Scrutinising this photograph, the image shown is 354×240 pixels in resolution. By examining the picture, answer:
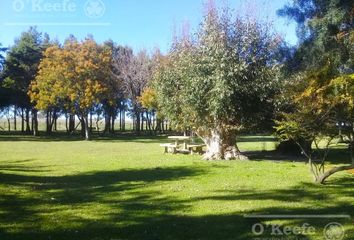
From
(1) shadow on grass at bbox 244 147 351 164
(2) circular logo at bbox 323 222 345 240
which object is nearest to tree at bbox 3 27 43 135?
(1) shadow on grass at bbox 244 147 351 164

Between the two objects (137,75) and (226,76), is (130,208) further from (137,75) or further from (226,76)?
(137,75)

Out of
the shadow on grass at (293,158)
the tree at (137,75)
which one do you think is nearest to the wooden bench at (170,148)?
the shadow on grass at (293,158)

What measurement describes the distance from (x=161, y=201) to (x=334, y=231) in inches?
156

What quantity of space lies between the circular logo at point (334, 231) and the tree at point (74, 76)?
35698 millimetres

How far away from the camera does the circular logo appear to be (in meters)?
6.51

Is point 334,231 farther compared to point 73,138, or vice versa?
point 73,138

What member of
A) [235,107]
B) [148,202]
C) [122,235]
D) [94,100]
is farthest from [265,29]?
[94,100]

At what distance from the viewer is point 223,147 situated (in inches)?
817

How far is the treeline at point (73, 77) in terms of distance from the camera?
41625mm

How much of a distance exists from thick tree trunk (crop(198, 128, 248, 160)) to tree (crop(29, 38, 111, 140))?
2270 cm

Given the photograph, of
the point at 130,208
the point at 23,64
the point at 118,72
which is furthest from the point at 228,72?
the point at 23,64

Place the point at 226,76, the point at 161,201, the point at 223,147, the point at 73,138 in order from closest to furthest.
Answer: the point at 161,201 < the point at 226,76 < the point at 223,147 < the point at 73,138

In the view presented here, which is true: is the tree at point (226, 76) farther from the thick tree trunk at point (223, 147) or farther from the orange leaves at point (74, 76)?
the orange leaves at point (74, 76)

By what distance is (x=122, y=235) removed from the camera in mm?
6879
